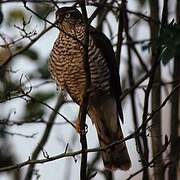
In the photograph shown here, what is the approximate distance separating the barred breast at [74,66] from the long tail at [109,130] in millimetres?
234

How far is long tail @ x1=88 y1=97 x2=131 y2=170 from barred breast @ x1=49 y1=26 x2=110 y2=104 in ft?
0.77

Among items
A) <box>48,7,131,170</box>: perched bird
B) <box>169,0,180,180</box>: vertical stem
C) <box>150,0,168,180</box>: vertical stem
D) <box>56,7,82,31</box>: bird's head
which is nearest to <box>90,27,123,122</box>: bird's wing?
<box>48,7,131,170</box>: perched bird

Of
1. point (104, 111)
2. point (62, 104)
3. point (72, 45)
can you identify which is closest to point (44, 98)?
point (62, 104)

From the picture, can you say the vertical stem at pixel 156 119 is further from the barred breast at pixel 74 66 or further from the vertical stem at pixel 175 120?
the barred breast at pixel 74 66

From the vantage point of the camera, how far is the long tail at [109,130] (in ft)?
14.2

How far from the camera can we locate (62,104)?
4777mm

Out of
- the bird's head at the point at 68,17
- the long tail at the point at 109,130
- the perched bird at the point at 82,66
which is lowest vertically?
the long tail at the point at 109,130

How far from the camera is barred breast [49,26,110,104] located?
4047 millimetres

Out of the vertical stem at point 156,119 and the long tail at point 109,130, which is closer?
the vertical stem at point 156,119

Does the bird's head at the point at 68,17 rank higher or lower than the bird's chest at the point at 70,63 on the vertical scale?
higher

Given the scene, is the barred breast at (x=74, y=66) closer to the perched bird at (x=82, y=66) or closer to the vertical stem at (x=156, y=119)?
the perched bird at (x=82, y=66)

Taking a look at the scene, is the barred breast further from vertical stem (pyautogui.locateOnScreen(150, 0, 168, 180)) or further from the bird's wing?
vertical stem (pyautogui.locateOnScreen(150, 0, 168, 180))

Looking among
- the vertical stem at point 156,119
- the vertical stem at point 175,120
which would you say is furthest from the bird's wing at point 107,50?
the vertical stem at point 175,120

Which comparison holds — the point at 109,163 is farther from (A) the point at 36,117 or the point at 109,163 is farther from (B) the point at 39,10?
(B) the point at 39,10
